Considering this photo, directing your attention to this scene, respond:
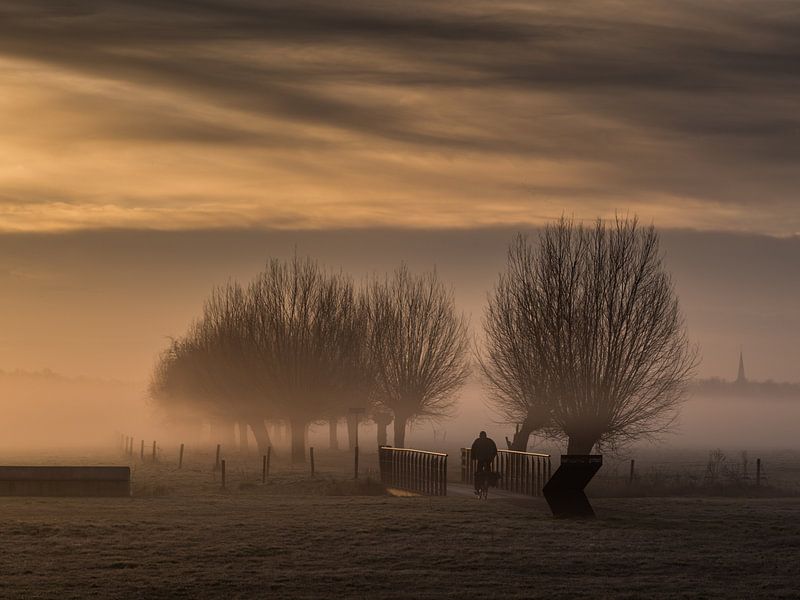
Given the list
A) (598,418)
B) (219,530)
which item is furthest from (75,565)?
(598,418)

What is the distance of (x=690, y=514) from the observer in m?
29.9

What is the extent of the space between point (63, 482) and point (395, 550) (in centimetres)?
1927

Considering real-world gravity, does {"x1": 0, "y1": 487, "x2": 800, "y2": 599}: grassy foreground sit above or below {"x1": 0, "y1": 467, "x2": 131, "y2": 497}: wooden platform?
below

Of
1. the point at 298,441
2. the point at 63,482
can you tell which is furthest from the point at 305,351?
the point at 63,482

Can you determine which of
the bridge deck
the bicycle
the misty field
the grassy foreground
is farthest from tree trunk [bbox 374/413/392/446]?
the grassy foreground

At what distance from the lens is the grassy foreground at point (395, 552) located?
18.2 meters

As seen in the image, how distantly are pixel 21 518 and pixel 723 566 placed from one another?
51.5ft

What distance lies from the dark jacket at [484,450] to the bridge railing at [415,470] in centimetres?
168

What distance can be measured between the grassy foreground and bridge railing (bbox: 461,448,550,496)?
4.58ft

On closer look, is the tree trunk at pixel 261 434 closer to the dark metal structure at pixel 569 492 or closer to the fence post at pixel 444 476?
the fence post at pixel 444 476

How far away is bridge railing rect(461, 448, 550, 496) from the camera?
32938 millimetres

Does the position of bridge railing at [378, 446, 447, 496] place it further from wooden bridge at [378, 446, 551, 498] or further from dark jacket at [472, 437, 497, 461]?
dark jacket at [472, 437, 497, 461]

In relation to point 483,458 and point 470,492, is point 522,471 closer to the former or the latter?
point 483,458

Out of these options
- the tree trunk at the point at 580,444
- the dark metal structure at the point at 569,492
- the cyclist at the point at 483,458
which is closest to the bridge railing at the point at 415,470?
the cyclist at the point at 483,458
